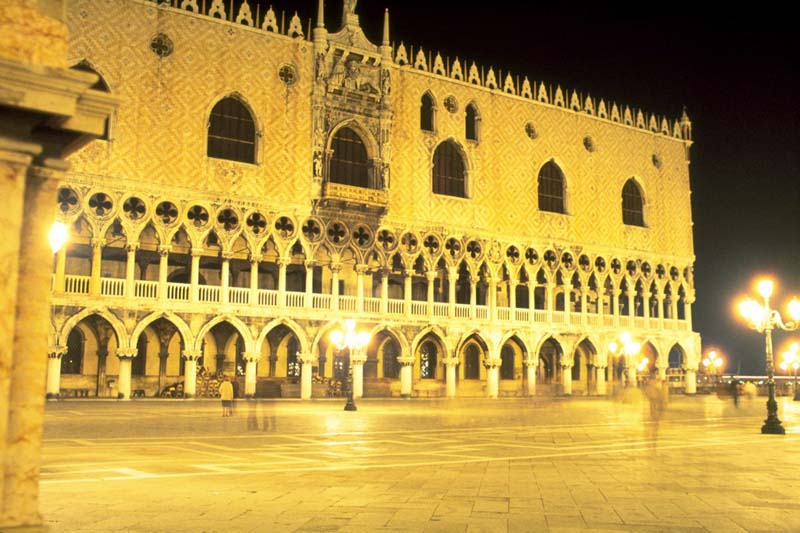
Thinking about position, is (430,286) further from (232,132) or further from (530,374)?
(232,132)

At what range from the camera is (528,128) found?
38.8 metres

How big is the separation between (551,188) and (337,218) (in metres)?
11.6

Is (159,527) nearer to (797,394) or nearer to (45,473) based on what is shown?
(45,473)

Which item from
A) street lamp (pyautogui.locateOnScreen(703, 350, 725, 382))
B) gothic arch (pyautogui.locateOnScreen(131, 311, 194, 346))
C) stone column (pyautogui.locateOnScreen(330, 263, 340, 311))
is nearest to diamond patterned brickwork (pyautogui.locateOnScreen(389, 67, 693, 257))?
stone column (pyautogui.locateOnScreen(330, 263, 340, 311))

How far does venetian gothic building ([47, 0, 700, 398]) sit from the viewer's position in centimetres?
2883

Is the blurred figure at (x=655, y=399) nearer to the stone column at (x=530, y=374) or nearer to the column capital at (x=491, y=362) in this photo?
the column capital at (x=491, y=362)

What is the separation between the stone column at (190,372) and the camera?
29.0 m

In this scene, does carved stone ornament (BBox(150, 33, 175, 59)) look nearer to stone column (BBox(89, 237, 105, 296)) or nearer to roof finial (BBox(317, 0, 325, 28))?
roof finial (BBox(317, 0, 325, 28))

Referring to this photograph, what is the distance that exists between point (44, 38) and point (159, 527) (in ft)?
10.7

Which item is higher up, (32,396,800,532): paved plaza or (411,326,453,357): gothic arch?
(411,326,453,357): gothic arch

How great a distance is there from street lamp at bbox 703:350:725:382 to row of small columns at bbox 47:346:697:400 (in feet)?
38.9

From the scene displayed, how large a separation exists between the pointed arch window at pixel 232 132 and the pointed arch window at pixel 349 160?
3.34 m

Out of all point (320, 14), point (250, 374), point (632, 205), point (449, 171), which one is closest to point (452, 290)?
point (449, 171)

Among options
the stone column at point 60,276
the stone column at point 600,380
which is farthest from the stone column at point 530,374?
the stone column at point 60,276
